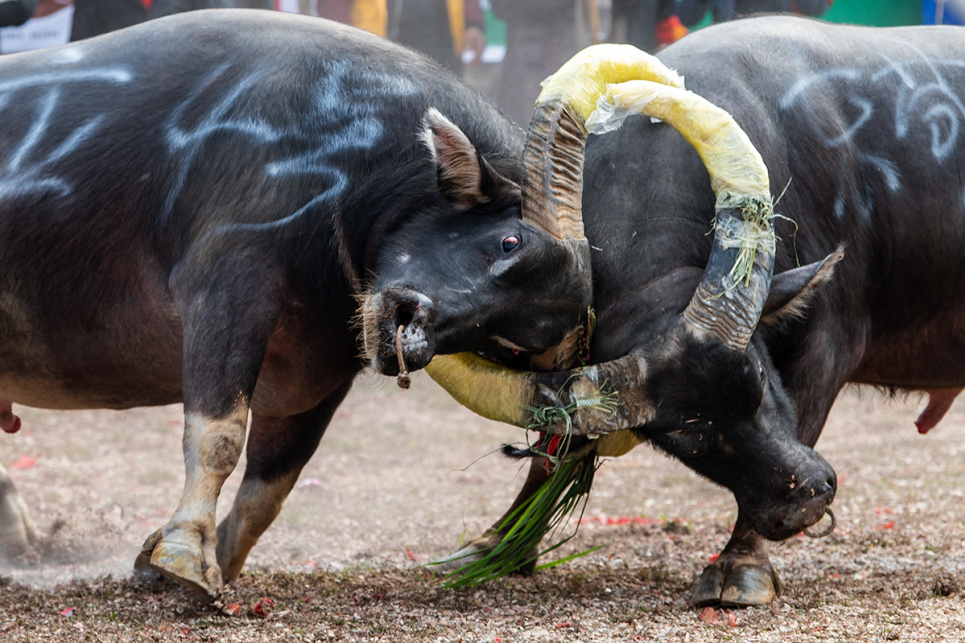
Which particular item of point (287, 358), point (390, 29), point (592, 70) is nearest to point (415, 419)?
point (390, 29)

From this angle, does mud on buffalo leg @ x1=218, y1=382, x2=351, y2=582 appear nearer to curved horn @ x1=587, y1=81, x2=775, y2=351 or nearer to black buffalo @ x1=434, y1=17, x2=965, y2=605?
black buffalo @ x1=434, y1=17, x2=965, y2=605

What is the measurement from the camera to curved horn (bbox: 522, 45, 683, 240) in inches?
117

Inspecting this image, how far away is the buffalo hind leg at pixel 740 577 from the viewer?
3.55m

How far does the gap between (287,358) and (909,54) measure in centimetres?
265

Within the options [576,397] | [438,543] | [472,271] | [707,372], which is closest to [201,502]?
[472,271]

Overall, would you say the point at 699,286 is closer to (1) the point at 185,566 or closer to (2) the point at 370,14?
(1) the point at 185,566

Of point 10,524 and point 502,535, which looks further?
point 10,524

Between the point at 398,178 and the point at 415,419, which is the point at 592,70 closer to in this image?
the point at 398,178

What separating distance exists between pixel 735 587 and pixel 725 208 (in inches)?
53.7

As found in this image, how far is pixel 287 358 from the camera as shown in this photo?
11.3ft

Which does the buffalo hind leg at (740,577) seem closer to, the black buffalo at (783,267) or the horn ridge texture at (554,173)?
the black buffalo at (783,267)

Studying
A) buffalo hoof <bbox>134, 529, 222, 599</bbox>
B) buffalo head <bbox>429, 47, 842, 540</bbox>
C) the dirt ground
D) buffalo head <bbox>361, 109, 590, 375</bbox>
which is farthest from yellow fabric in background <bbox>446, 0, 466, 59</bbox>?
buffalo hoof <bbox>134, 529, 222, 599</bbox>

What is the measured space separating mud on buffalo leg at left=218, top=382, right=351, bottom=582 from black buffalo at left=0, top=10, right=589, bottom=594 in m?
0.35

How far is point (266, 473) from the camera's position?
4.00m
